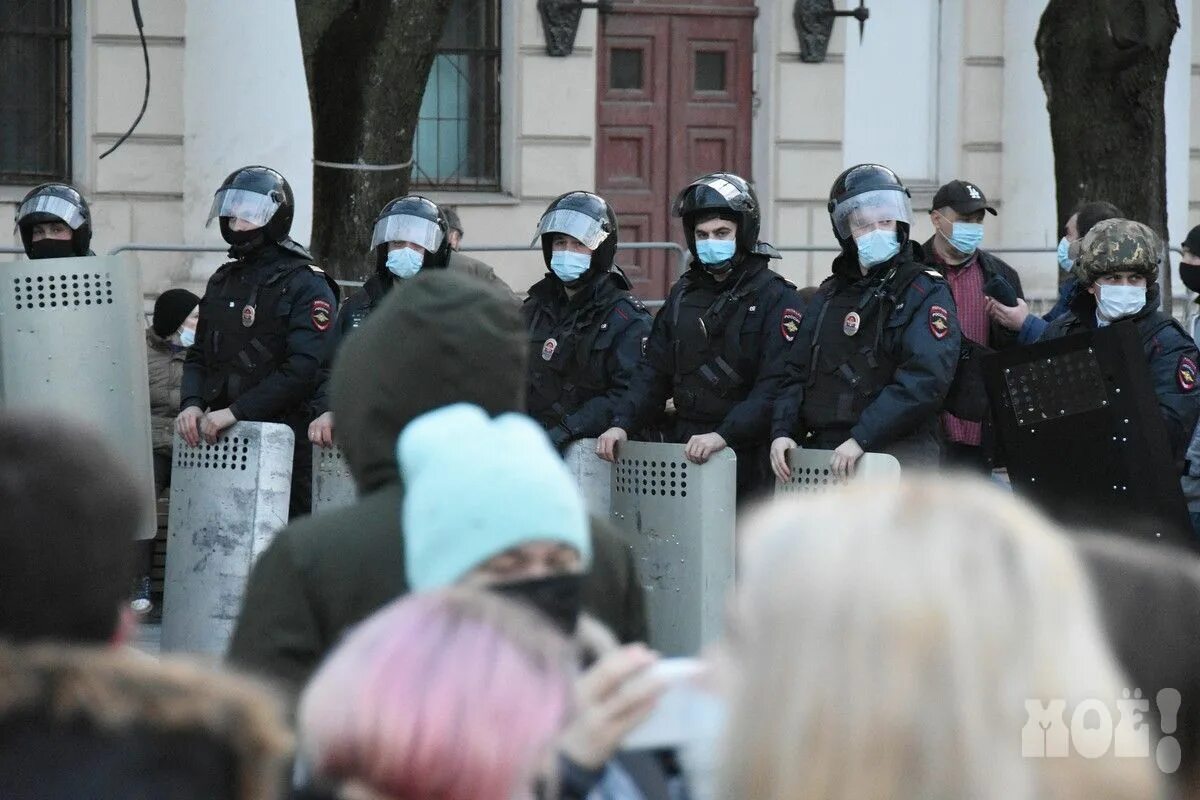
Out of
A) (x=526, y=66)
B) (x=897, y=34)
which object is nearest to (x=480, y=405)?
(x=526, y=66)

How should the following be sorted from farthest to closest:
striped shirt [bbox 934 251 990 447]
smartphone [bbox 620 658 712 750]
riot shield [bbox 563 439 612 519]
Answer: striped shirt [bbox 934 251 990 447] → riot shield [bbox 563 439 612 519] → smartphone [bbox 620 658 712 750]

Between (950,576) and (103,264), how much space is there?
615 cm

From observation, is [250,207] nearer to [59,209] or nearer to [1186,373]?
[59,209]

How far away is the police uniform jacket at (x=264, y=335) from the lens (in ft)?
25.7

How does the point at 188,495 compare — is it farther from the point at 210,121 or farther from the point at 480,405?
the point at 210,121

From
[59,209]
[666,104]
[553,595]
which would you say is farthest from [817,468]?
[666,104]

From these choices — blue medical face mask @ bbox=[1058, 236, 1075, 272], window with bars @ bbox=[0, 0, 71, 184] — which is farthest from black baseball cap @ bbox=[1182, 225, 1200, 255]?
window with bars @ bbox=[0, 0, 71, 184]

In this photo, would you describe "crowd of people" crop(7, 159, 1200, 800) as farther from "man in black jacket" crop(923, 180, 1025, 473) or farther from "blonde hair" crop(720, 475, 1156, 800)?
"man in black jacket" crop(923, 180, 1025, 473)

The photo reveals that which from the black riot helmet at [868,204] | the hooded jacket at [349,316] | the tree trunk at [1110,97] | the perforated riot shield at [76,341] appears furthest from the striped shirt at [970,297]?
the perforated riot shield at [76,341]

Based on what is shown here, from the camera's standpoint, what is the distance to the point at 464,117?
48.6ft

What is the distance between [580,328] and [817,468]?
130 cm

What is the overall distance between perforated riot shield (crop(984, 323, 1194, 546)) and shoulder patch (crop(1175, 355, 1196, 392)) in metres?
0.31

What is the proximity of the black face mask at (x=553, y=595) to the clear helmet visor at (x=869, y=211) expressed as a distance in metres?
4.51

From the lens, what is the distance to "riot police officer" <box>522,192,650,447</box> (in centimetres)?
760
